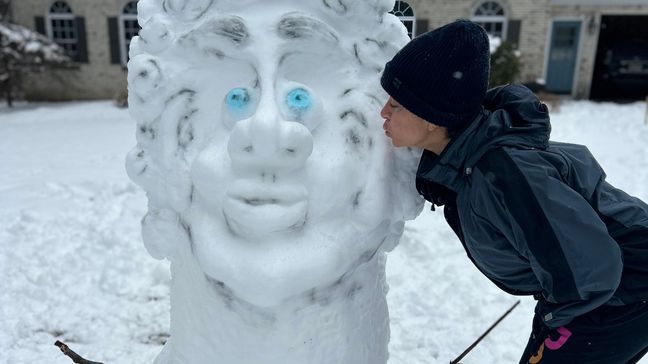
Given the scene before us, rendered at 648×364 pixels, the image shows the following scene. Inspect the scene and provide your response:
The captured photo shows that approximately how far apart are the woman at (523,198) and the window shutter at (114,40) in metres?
13.7

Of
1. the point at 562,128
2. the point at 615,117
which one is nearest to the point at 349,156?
the point at 562,128

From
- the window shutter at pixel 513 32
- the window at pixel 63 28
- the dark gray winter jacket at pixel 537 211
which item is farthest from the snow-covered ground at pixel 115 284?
the window at pixel 63 28

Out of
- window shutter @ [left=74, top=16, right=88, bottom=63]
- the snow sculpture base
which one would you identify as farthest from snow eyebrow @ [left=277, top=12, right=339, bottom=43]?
window shutter @ [left=74, top=16, right=88, bottom=63]

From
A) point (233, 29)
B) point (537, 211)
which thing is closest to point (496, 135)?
point (537, 211)

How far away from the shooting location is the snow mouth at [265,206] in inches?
72.6

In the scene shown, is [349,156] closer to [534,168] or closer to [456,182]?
[456,182]

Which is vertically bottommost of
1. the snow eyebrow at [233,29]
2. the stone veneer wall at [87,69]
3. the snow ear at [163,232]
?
the stone veneer wall at [87,69]

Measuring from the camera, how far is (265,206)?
1.86m

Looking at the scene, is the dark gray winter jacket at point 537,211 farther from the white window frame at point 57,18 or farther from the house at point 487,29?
the white window frame at point 57,18

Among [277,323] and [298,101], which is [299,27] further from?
[277,323]

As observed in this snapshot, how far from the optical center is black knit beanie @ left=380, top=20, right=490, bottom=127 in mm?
1772

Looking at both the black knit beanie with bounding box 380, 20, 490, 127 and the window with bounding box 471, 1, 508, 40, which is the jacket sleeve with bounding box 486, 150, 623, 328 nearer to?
the black knit beanie with bounding box 380, 20, 490, 127

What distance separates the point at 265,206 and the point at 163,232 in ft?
1.75

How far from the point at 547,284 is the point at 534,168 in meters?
0.34
